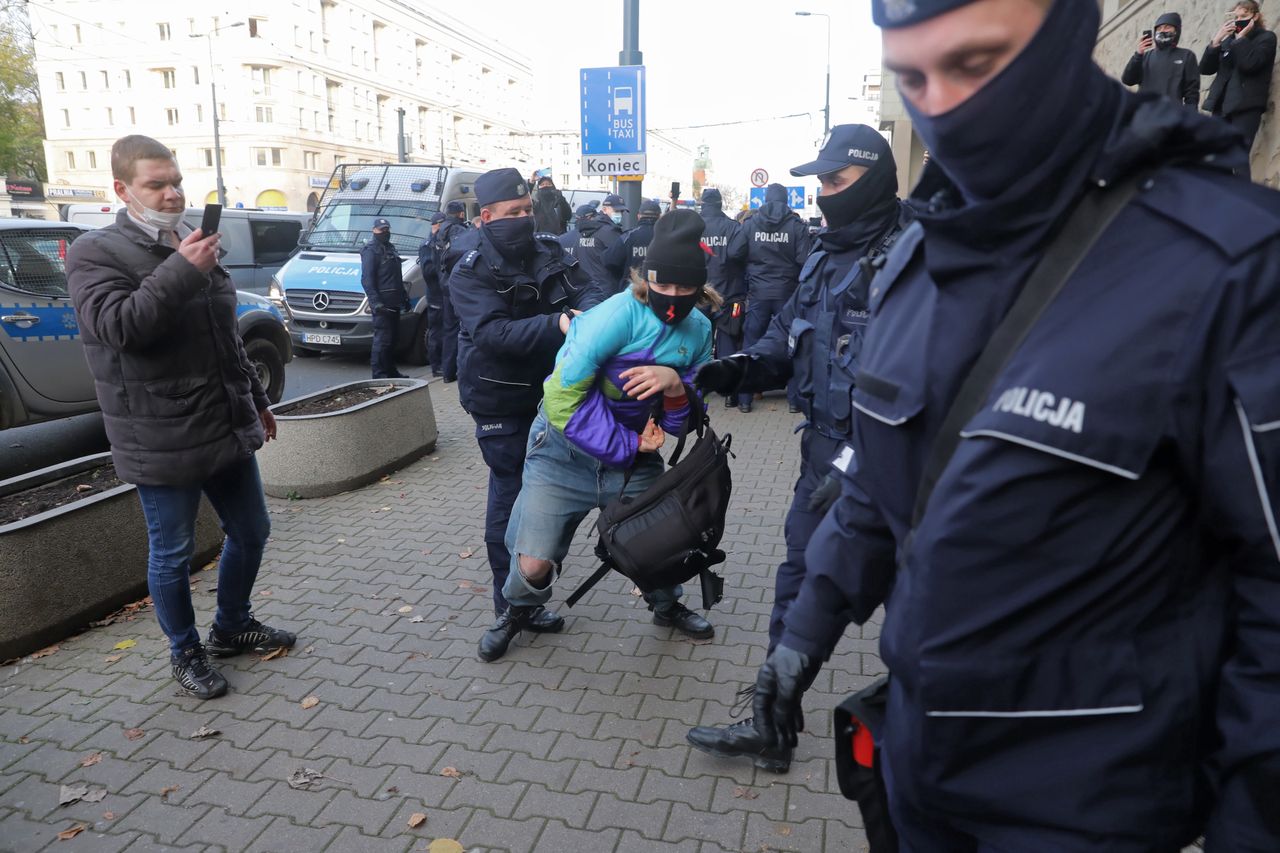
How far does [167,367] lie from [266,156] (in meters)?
68.2

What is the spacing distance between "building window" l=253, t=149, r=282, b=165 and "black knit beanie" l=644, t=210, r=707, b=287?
6872 centimetres

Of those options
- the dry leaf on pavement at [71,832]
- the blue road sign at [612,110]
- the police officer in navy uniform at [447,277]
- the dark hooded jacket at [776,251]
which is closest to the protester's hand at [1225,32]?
the dark hooded jacket at [776,251]

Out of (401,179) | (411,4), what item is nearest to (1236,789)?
(401,179)

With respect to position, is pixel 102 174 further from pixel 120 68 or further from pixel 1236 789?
pixel 1236 789

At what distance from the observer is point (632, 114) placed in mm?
11500

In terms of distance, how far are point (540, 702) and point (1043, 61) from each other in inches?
127

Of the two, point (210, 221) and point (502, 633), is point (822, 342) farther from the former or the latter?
point (210, 221)

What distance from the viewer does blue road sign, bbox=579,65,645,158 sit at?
450 inches

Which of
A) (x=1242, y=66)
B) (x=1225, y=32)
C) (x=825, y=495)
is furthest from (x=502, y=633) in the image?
(x=1225, y=32)

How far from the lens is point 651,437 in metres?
3.79

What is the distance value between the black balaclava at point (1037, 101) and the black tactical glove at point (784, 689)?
1.02m

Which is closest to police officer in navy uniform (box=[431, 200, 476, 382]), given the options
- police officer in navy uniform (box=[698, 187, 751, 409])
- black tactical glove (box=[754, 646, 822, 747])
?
police officer in navy uniform (box=[698, 187, 751, 409])

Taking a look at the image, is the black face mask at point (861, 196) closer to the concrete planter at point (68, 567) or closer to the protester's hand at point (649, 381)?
the protester's hand at point (649, 381)

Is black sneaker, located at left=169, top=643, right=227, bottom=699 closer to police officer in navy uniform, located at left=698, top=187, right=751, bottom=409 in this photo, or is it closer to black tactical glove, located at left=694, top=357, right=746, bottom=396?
black tactical glove, located at left=694, top=357, right=746, bottom=396
